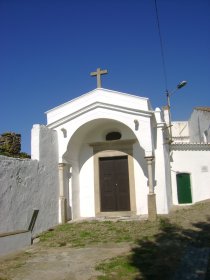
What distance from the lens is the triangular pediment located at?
12461 mm

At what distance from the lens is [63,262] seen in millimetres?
6699

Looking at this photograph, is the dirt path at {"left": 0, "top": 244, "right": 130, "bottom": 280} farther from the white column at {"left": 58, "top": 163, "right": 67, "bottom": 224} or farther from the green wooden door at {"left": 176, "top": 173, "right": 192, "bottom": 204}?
the green wooden door at {"left": 176, "top": 173, "right": 192, "bottom": 204}

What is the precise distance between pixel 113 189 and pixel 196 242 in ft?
20.3

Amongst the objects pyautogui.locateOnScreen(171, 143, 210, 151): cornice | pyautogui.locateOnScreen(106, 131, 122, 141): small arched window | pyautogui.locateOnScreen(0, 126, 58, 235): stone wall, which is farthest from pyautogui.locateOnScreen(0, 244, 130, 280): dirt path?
pyautogui.locateOnScreen(171, 143, 210, 151): cornice

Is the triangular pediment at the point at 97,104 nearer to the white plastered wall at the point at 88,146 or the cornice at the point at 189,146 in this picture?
the white plastered wall at the point at 88,146

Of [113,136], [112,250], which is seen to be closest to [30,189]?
[112,250]

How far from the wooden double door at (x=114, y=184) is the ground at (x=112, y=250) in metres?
2.02

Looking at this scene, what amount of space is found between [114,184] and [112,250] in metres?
6.11

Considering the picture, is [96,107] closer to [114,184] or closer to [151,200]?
[114,184]

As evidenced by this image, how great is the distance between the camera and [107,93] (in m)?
12.9

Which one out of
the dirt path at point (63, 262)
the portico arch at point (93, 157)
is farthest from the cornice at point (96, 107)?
the dirt path at point (63, 262)

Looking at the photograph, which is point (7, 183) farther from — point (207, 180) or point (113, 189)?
point (207, 180)

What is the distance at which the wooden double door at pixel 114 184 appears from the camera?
13391mm

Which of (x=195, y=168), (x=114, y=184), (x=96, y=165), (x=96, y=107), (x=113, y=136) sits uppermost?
(x=96, y=107)
